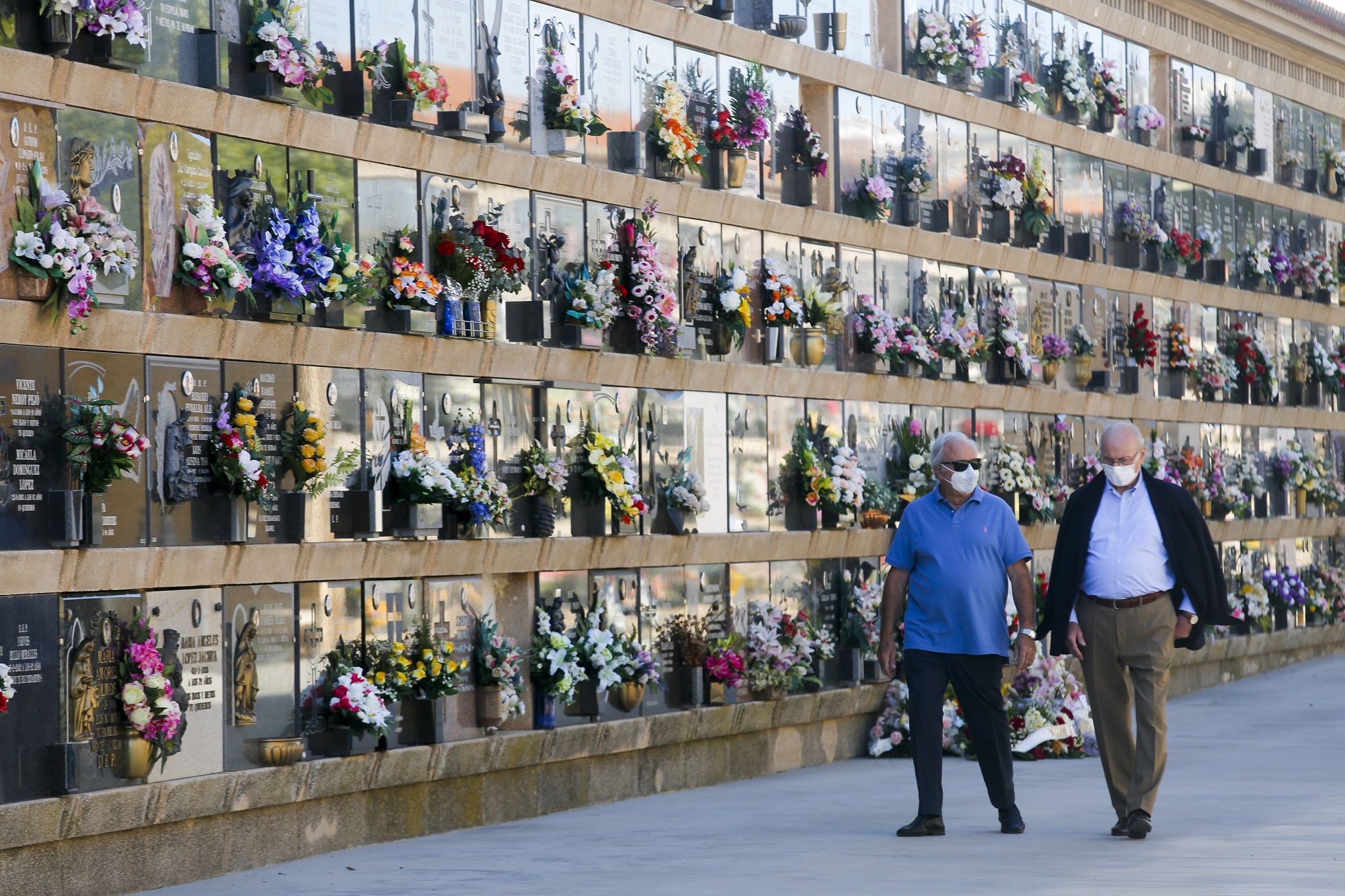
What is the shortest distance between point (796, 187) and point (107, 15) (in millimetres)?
7256

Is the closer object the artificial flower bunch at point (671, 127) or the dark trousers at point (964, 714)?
the dark trousers at point (964, 714)

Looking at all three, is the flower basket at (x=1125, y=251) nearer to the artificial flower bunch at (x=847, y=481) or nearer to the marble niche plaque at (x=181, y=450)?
the artificial flower bunch at (x=847, y=481)

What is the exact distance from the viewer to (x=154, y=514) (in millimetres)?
9852

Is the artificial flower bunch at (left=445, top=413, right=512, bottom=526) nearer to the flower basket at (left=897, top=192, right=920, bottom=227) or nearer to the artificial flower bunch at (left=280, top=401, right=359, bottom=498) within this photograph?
the artificial flower bunch at (left=280, top=401, right=359, bottom=498)

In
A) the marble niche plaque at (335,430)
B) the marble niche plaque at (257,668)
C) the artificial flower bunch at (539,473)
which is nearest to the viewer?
the marble niche plaque at (257,668)

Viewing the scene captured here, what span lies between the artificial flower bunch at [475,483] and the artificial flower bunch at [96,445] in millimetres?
2632

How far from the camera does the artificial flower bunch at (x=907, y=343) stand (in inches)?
662

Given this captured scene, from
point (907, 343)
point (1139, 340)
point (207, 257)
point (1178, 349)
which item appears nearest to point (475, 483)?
point (207, 257)

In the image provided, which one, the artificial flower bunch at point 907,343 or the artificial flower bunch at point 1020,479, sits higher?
the artificial flower bunch at point 907,343

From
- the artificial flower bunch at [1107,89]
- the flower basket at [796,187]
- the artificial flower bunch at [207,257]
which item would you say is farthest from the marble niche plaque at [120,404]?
the artificial flower bunch at [1107,89]

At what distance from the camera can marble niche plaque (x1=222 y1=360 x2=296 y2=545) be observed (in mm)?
10445

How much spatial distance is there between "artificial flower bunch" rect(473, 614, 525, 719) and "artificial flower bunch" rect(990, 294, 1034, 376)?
7530mm

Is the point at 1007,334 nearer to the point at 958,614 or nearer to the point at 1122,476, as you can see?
the point at 1122,476

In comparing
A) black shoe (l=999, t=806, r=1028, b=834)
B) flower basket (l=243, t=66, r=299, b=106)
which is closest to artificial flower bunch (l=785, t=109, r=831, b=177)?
flower basket (l=243, t=66, r=299, b=106)
